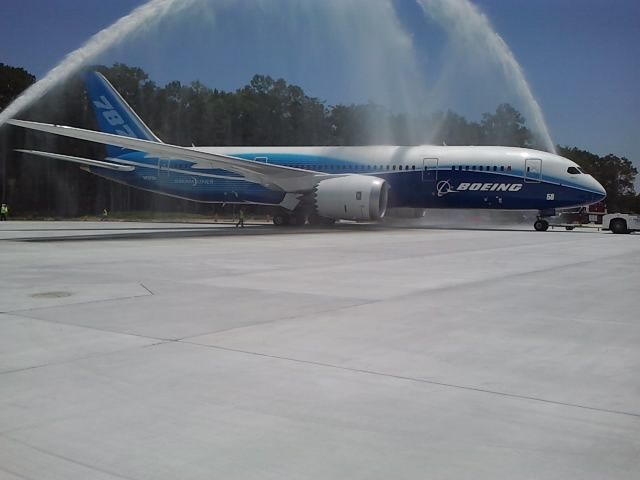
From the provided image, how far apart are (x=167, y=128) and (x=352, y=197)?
103 ft

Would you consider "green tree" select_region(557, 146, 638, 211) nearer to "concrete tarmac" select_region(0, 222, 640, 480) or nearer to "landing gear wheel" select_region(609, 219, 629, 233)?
"landing gear wheel" select_region(609, 219, 629, 233)

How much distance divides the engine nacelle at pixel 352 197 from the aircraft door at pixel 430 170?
9.64 ft

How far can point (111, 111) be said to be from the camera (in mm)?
32000

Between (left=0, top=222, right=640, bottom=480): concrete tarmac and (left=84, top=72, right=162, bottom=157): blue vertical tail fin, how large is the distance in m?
23.1

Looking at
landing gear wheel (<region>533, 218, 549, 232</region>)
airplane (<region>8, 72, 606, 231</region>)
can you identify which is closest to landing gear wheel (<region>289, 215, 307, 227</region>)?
airplane (<region>8, 72, 606, 231</region>)

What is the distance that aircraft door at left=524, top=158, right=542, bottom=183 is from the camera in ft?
89.5

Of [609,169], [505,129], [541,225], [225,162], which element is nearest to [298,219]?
[225,162]

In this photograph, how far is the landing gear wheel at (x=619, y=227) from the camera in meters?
29.4

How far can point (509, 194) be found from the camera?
2753cm

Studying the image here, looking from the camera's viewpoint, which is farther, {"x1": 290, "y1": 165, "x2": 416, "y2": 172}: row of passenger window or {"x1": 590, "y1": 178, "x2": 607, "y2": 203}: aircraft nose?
{"x1": 290, "y1": 165, "x2": 416, "y2": 172}: row of passenger window

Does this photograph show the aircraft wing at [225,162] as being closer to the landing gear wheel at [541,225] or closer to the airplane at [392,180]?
the airplane at [392,180]

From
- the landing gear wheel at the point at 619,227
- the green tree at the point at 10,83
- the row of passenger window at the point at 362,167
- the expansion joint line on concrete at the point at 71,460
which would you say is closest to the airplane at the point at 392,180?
the row of passenger window at the point at 362,167

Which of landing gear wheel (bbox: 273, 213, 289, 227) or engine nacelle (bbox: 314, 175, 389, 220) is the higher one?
engine nacelle (bbox: 314, 175, 389, 220)

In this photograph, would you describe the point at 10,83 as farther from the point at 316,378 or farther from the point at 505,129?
the point at 316,378
